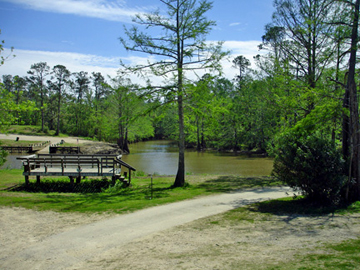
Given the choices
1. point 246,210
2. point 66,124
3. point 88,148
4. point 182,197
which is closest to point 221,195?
point 182,197

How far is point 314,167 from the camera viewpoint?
418 inches

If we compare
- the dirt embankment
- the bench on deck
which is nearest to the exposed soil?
the bench on deck

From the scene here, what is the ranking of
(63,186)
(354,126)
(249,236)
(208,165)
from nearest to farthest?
(249,236), (354,126), (63,186), (208,165)

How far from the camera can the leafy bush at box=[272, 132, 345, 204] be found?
1057cm

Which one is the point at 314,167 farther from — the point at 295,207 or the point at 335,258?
the point at 335,258

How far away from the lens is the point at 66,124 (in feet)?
258

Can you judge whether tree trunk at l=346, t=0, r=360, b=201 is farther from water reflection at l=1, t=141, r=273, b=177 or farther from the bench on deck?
water reflection at l=1, t=141, r=273, b=177

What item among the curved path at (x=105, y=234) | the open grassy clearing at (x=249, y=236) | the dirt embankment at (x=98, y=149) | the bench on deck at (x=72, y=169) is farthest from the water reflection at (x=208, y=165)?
the curved path at (x=105, y=234)

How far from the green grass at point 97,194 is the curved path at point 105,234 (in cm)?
111

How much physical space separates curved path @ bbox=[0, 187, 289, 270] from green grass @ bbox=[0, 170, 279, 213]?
1.11m

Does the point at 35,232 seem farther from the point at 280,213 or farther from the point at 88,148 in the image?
the point at 88,148

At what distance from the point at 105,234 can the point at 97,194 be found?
6654mm

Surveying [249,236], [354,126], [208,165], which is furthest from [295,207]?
[208,165]

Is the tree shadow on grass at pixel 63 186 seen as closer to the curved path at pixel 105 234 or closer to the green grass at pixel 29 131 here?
the curved path at pixel 105 234
